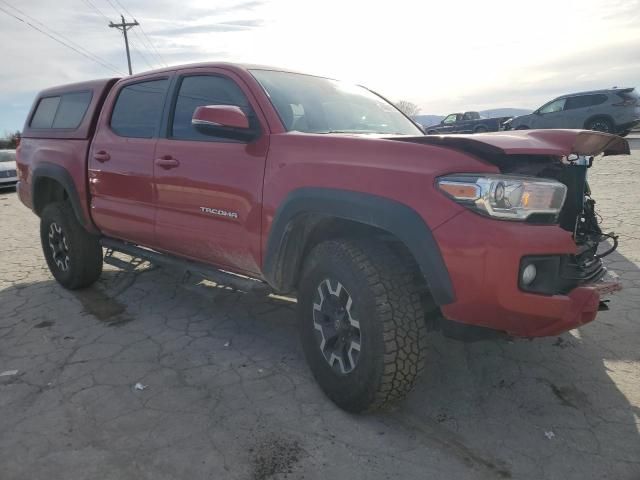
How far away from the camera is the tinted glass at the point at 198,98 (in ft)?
11.0

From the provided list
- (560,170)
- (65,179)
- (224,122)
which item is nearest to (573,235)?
(560,170)

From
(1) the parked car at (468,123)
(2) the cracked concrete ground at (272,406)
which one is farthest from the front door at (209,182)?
(1) the parked car at (468,123)

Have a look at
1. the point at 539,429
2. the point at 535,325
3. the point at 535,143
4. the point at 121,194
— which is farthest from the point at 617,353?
the point at 121,194

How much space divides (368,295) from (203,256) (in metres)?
1.58

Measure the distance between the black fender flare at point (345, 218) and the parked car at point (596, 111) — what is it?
1569 cm

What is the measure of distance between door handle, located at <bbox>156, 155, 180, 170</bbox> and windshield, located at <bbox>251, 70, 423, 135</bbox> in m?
0.82

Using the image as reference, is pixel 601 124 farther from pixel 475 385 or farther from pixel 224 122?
pixel 224 122

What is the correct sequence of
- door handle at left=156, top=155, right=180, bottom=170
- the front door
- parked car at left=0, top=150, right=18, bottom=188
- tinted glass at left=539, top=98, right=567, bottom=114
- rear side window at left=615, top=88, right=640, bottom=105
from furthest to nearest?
1. tinted glass at left=539, top=98, right=567, bottom=114
2. rear side window at left=615, top=88, right=640, bottom=105
3. parked car at left=0, top=150, right=18, bottom=188
4. door handle at left=156, top=155, right=180, bottom=170
5. the front door

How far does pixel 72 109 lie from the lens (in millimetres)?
4855

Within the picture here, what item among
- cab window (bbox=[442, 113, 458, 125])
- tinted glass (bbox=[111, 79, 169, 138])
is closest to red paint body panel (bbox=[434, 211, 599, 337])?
tinted glass (bbox=[111, 79, 169, 138])

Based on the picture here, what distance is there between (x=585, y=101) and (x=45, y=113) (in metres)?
16.2

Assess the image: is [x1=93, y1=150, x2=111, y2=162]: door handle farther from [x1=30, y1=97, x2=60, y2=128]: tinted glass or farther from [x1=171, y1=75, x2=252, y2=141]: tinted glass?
[x1=30, y1=97, x2=60, y2=128]: tinted glass

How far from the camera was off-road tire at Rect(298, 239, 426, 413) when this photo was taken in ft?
8.03

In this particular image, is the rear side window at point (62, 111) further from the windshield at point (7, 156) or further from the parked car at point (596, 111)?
the parked car at point (596, 111)
